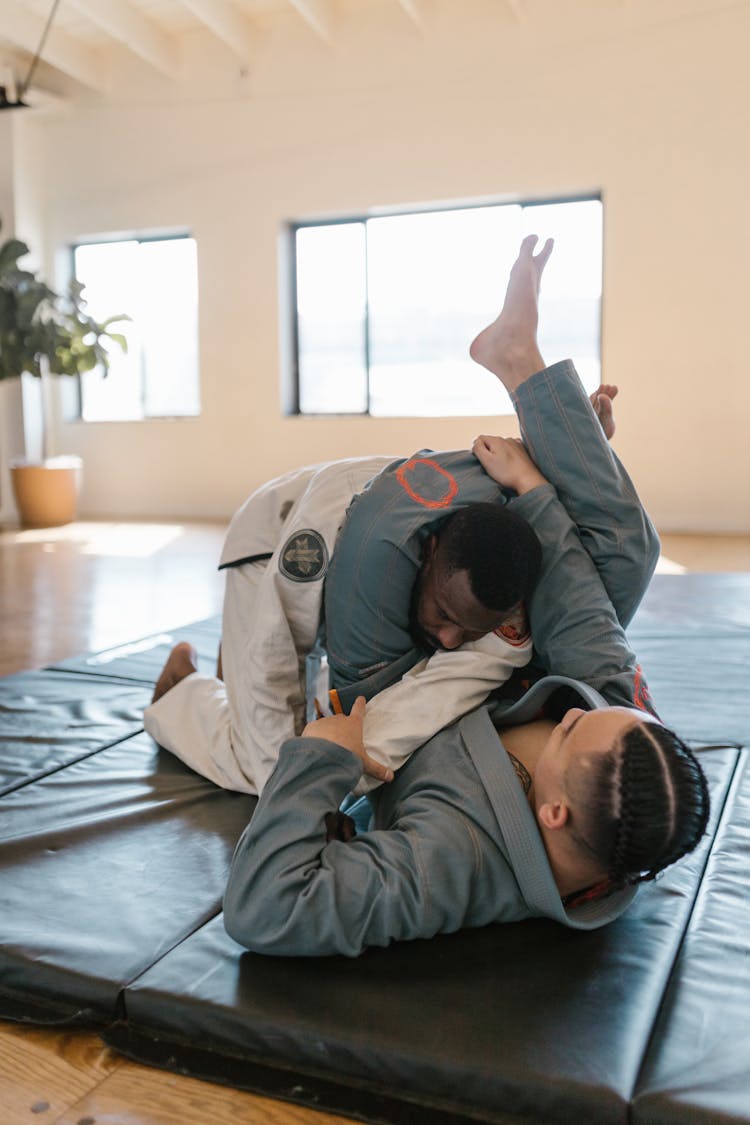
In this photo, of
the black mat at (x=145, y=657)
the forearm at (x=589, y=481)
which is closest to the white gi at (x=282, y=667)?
the forearm at (x=589, y=481)

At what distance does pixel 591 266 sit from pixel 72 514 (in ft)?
14.4

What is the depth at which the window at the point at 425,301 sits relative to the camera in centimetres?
689

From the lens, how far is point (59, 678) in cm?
262

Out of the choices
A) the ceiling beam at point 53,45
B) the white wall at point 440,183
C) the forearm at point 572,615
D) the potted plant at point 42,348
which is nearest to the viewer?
the forearm at point 572,615

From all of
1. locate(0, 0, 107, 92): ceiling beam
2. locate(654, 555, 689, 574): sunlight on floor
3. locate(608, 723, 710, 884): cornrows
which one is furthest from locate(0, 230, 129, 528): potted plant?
locate(608, 723, 710, 884): cornrows

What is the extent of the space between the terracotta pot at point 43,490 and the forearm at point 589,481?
6.55 m

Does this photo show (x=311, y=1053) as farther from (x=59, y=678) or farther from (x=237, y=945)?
(x=59, y=678)

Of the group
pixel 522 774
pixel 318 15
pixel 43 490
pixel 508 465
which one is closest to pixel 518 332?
pixel 508 465

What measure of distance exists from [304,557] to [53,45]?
7185 mm

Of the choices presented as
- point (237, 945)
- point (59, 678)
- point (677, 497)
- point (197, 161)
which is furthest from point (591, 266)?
point (237, 945)

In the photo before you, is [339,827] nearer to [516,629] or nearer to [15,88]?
[516,629]

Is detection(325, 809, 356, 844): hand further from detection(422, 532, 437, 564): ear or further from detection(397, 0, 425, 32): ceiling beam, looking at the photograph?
detection(397, 0, 425, 32): ceiling beam

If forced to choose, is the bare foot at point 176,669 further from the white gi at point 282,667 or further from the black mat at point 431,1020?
the black mat at point 431,1020

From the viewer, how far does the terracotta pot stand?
25.0ft
